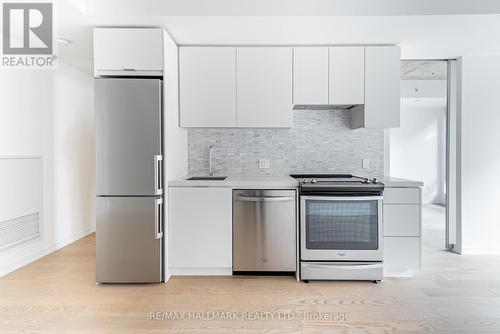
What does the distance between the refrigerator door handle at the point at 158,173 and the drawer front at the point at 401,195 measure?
6.78 ft

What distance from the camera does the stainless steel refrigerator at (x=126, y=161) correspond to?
110 inches

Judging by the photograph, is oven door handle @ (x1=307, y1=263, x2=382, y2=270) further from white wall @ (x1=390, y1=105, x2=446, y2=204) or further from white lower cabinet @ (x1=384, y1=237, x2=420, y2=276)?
white wall @ (x1=390, y1=105, x2=446, y2=204)

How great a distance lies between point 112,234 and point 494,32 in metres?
3.96

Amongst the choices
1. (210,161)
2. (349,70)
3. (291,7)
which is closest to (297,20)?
(291,7)

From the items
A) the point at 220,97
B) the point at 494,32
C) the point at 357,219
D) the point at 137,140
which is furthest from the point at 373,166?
the point at 137,140

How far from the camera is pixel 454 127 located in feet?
12.7

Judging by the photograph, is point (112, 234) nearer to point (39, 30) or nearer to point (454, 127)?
point (39, 30)

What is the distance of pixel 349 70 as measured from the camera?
330cm

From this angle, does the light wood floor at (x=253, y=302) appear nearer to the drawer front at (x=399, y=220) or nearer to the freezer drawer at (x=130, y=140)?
the drawer front at (x=399, y=220)

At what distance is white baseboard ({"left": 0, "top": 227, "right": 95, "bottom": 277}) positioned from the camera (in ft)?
10.4

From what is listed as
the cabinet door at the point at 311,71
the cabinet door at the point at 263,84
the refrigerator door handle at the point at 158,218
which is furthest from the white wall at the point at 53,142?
the cabinet door at the point at 311,71

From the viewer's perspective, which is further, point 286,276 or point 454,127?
point 454,127

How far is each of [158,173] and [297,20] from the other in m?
1.78

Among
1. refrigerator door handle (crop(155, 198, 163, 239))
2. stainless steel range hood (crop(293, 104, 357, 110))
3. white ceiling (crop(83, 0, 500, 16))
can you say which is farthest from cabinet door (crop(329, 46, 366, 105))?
refrigerator door handle (crop(155, 198, 163, 239))
